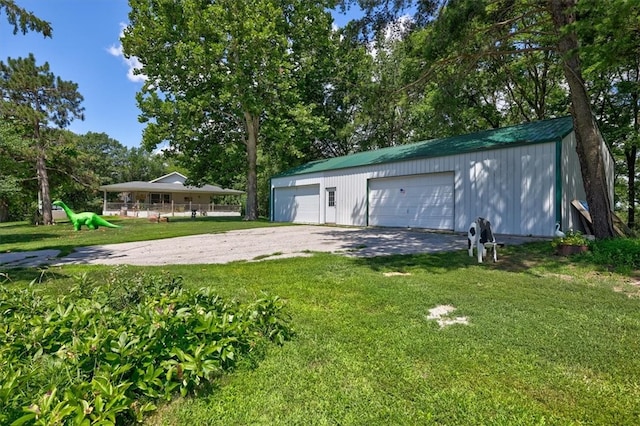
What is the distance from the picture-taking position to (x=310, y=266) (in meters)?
6.29

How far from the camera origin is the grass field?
2.06 meters

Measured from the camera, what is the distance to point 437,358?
107 inches

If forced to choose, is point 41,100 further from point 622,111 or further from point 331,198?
point 622,111

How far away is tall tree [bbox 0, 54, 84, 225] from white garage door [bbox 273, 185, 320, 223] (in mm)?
12617

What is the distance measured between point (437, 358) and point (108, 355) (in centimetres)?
222

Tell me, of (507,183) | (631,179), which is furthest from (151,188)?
(631,179)

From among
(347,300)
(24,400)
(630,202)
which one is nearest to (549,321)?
(347,300)

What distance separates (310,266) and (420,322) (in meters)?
3.06

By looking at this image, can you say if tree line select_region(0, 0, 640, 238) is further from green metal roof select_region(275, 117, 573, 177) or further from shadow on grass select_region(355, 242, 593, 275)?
shadow on grass select_region(355, 242, 593, 275)

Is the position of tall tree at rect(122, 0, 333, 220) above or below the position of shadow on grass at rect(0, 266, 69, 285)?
above

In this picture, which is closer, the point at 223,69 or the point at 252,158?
the point at 223,69

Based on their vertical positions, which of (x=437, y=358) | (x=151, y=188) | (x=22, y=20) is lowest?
(x=437, y=358)

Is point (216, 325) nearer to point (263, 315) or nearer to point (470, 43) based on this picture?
point (263, 315)

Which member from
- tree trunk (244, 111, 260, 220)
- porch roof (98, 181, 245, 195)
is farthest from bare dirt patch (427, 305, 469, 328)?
porch roof (98, 181, 245, 195)
